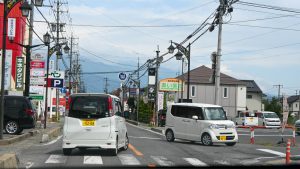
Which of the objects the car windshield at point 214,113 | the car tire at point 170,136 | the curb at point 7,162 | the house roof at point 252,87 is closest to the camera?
the curb at point 7,162

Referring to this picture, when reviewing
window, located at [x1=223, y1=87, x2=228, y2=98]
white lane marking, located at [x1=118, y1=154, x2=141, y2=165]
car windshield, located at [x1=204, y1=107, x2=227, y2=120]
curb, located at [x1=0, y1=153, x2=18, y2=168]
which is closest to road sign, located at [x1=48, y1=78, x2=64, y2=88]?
car windshield, located at [x1=204, y1=107, x2=227, y2=120]

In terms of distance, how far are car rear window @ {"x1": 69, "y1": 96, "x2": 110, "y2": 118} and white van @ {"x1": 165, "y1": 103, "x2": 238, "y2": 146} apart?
316 inches

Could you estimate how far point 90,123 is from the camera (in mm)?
15328

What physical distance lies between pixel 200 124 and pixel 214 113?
0.99 meters

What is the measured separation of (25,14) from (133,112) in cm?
4774

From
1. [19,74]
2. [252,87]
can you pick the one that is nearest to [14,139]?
[19,74]

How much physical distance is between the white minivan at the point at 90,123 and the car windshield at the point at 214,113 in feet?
26.8

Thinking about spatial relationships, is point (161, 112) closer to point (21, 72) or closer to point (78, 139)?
point (21, 72)

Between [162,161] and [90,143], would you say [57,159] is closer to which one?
[90,143]

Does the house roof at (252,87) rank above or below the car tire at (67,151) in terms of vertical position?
above

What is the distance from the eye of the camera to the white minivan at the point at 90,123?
15.3 m

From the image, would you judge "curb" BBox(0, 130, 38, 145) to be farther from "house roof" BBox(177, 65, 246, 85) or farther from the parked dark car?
"house roof" BBox(177, 65, 246, 85)

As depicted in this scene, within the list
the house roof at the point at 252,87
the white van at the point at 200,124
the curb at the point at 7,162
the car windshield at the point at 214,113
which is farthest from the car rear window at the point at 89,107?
the house roof at the point at 252,87

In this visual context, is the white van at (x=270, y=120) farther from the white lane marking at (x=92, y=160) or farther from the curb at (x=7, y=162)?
the curb at (x=7, y=162)
